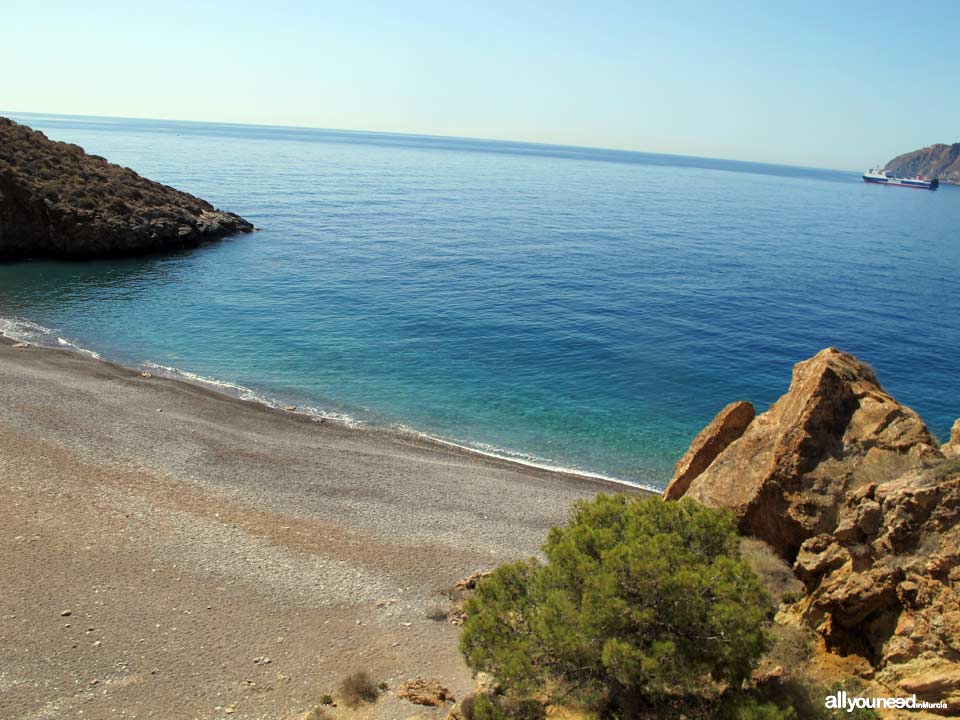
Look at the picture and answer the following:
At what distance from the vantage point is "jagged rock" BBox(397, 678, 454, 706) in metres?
13.9

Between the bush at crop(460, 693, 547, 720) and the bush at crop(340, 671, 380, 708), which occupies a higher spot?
the bush at crop(460, 693, 547, 720)

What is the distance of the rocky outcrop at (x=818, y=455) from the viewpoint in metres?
14.3

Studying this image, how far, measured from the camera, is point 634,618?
10.3 metres

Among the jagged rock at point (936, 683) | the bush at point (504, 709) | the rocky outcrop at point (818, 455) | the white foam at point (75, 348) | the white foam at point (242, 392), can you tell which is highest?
the rocky outcrop at point (818, 455)

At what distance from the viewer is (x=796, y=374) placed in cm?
1691

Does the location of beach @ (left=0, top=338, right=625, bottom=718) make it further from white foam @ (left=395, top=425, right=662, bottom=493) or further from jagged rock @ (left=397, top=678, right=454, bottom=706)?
white foam @ (left=395, top=425, right=662, bottom=493)

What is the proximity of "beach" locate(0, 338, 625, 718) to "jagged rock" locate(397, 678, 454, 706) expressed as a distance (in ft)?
0.72

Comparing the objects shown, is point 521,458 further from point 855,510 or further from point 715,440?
point 855,510

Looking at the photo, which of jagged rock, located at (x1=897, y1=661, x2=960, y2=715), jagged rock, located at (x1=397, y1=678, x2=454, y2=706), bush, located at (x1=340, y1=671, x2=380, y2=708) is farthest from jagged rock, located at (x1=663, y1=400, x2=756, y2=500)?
bush, located at (x1=340, y1=671, x2=380, y2=708)

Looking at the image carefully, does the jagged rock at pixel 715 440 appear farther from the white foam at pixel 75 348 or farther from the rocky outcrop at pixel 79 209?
the rocky outcrop at pixel 79 209

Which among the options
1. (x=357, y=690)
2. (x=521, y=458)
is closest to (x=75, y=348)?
(x=521, y=458)

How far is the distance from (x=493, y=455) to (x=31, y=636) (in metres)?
17.8

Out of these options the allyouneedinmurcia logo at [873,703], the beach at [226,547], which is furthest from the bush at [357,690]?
the allyouneedinmurcia logo at [873,703]

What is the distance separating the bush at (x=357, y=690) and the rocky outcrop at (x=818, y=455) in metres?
8.68
